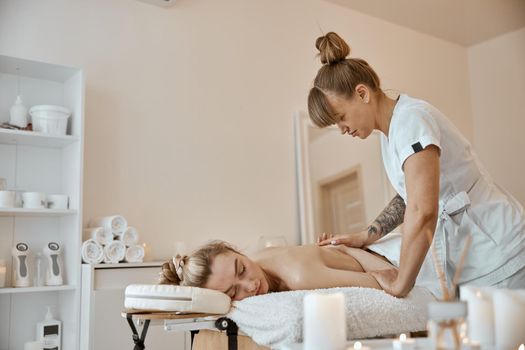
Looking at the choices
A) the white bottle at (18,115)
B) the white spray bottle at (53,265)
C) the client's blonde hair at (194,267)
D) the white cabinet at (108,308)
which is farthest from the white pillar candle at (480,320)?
the white bottle at (18,115)

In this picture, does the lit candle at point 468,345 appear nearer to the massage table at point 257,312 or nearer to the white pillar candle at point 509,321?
the white pillar candle at point 509,321

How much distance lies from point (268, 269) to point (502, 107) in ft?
11.8

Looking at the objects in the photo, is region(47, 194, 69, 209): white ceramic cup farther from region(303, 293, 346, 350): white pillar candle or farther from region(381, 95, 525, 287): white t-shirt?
region(303, 293, 346, 350): white pillar candle

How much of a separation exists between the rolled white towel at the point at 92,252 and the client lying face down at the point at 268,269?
32.3 inches

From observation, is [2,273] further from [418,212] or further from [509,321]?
[509,321]

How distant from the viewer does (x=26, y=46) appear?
270cm

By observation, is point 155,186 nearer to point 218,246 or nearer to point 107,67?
point 107,67

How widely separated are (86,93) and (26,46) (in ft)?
1.16

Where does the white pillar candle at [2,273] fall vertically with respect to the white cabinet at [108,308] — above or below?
above

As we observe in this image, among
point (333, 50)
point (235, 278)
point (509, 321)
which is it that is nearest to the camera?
point (509, 321)

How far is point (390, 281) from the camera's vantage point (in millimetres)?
1662

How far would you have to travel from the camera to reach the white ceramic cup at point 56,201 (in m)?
2.52

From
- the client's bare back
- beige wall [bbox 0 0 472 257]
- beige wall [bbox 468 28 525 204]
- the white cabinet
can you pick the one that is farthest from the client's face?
beige wall [bbox 468 28 525 204]

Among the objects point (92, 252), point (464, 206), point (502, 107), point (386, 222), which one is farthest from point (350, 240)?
point (502, 107)
